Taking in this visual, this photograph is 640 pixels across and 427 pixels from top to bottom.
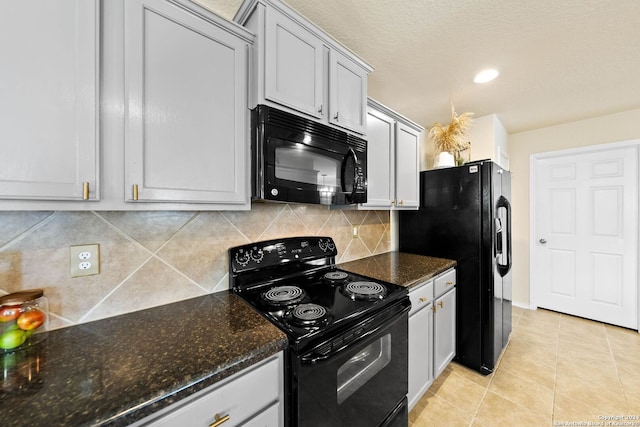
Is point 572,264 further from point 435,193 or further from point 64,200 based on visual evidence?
point 64,200

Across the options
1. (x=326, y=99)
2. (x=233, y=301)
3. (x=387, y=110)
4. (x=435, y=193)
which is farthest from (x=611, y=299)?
(x=233, y=301)

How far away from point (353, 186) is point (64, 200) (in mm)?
1276

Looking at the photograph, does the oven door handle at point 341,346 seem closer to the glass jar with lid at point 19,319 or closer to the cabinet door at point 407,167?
the glass jar with lid at point 19,319

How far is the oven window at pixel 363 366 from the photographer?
1101mm

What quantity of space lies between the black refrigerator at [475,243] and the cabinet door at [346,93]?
111 cm

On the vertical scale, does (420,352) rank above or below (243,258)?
below

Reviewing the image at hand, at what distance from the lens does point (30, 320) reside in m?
0.81

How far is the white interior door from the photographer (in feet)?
9.09

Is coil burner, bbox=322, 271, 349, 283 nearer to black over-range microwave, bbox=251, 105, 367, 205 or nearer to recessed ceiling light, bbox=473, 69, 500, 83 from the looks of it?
black over-range microwave, bbox=251, 105, 367, 205

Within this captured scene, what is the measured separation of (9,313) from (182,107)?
0.89 m

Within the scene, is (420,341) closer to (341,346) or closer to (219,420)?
(341,346)

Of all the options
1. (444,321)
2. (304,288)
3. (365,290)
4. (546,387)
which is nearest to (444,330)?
(444,321)

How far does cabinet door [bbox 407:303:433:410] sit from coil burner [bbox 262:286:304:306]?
0.79 metres

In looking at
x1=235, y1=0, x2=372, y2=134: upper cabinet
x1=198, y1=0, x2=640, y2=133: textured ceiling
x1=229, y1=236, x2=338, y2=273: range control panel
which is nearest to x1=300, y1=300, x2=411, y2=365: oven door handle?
x1=229, y1=236, x2=338, y2=273: range control panel
